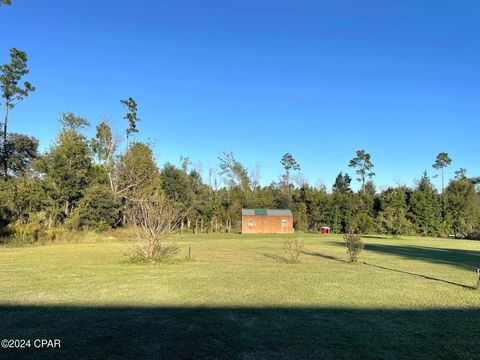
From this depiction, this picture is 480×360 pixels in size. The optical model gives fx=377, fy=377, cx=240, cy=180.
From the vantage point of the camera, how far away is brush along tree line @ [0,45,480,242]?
28.8m

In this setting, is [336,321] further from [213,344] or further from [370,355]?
[213,344]

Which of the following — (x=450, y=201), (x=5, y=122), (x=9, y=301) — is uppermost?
(x=5, y=122)

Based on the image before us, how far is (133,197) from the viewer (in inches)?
1496

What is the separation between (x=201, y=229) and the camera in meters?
41.4

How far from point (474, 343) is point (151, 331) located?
14.9 feet

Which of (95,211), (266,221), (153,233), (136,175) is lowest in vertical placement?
(153,233)

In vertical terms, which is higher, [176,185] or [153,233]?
[176,185]

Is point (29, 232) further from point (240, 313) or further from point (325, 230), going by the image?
point (325, 230)

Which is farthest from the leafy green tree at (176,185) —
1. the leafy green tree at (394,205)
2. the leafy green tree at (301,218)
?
the leafy green tree at (394,205)

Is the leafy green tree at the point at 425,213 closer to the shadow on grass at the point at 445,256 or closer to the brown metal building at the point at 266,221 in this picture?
the brown metal building at the point at 266,221

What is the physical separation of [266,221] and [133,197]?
14.4 m

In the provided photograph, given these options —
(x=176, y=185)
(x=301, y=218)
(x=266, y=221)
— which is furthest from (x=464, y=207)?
(x=176, y=185)

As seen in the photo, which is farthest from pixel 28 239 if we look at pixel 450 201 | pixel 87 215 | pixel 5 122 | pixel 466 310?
pixel 450 201

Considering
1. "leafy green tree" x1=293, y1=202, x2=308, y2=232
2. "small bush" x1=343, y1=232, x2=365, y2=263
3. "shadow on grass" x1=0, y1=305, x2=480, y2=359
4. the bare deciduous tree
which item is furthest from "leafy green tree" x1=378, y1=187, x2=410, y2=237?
"shadow on grass" x1=0, y1=305, x2=480, y2=359
